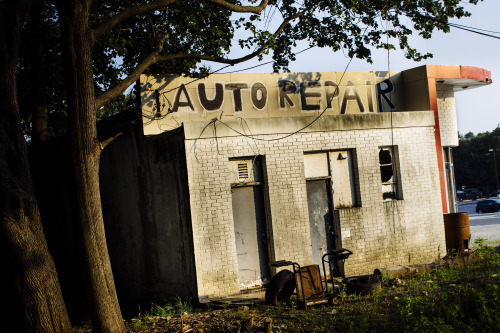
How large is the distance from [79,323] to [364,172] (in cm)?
725

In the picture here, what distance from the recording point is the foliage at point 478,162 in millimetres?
67875

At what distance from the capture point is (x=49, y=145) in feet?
56.5

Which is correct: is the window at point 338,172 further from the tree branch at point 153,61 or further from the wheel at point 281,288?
the wheel at point 281,288

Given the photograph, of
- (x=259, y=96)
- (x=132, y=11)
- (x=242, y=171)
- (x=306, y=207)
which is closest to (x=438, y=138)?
(x=259, y=96)

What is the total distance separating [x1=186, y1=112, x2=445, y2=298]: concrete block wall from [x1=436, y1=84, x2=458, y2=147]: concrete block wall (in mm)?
2624

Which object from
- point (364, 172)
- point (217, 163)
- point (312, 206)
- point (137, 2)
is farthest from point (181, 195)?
point (137, 2)

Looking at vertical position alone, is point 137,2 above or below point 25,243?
above

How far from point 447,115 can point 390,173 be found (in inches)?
164

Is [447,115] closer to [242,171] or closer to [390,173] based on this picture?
[390,173]

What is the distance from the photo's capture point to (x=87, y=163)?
25.9 ft

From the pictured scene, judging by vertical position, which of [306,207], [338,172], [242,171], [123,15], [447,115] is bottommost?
[306,207]

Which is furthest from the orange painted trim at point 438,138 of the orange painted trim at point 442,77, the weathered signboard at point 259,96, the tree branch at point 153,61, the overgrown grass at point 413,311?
the overgrown grass at point 413,311

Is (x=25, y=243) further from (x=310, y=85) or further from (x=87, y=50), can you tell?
(x=310, y=85)

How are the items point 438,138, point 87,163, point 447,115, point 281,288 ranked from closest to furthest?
point 87,163 < point 281,288 < point 438,138 < point 447,115
